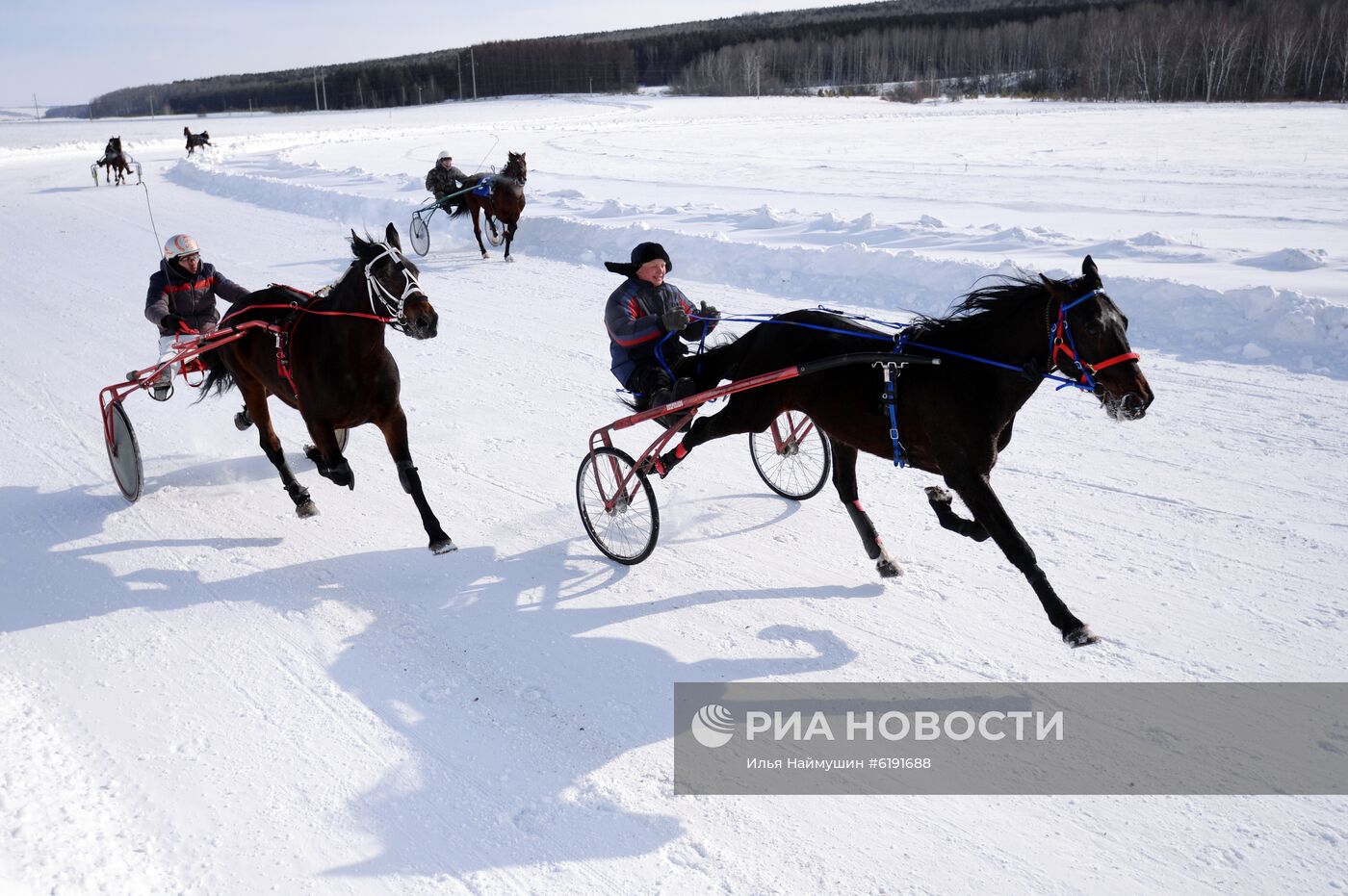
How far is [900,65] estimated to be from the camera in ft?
309

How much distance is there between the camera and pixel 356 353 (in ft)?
17.1

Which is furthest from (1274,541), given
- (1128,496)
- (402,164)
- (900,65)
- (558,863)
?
(900,65)

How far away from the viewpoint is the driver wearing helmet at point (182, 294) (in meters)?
6.79

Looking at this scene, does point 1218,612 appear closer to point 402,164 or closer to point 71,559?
point 71,559

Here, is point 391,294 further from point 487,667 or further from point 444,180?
point 444,180

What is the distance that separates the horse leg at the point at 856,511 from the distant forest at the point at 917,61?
58715mm

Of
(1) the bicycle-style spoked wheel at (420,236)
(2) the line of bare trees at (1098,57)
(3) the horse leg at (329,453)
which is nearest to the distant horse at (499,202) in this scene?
(1) the bicycle-style spoked wheel at (420,236)

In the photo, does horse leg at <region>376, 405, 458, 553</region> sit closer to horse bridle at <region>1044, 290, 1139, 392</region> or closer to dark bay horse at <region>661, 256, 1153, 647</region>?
dark bay horse at <region>661, 256, 1153, 647</region>

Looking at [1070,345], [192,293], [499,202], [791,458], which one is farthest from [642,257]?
[499,202]

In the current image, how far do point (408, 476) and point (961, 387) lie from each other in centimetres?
312

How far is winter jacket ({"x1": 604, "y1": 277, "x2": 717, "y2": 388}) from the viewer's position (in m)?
5.28

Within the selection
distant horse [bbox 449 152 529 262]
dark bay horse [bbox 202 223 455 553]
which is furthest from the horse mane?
distant horse [bbox 449 152 529 262]

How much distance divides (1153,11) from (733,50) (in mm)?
39368

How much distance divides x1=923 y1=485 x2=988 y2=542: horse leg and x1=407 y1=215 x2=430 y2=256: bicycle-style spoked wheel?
40.8 feet
